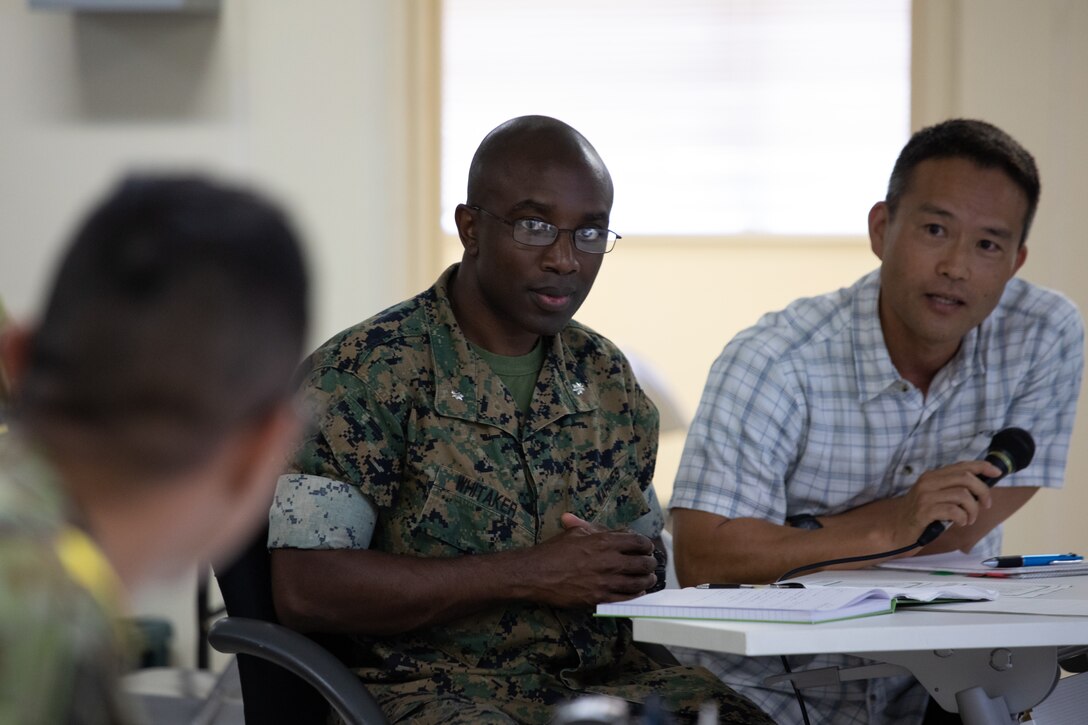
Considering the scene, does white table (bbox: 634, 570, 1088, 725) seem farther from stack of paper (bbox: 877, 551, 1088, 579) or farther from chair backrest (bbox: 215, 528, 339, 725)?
chair backrest (bbox: 215, 528, 339, 725)

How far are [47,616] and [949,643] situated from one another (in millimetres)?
1038

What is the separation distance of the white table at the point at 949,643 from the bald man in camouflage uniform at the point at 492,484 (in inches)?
14.5

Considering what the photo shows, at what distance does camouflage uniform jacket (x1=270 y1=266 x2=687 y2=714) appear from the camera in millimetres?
1846

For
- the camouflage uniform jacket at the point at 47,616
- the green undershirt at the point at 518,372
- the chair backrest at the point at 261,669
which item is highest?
the camouflage uniform jacket at the point at 47,616

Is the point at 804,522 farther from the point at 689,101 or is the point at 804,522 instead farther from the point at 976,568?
the point at 689,101

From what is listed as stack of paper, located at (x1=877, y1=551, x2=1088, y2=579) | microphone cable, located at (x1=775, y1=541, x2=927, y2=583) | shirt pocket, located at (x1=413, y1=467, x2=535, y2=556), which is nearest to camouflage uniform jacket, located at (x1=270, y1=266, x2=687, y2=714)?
shirt pocket, located at (x1=413, y1=467, x2=535, y2=556)

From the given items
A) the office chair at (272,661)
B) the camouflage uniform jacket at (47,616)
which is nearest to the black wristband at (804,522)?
the office chair at (272,661)

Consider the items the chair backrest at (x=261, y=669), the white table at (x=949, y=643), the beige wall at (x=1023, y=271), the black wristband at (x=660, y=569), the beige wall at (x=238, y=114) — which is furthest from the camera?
the beige wall at (x=238, y=114)

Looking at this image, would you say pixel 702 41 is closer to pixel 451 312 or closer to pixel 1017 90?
pixel 1017 90

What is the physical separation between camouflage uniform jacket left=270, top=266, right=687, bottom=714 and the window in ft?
7.93

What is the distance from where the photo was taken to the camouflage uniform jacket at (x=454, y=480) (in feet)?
6.06

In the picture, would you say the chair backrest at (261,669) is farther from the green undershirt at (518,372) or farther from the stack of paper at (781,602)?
the stack of paper at (781,602)

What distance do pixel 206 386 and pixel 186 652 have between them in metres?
3.92

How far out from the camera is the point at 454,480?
75.4 inches
